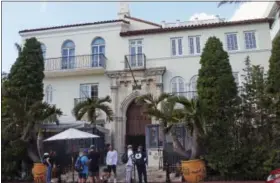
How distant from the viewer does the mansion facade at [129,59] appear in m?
23.5

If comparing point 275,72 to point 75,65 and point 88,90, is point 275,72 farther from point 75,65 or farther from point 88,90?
point 75,65

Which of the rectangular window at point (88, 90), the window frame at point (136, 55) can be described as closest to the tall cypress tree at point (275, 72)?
the window frame at point (136, 55)

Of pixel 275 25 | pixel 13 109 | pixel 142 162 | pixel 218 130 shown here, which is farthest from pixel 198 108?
pixel 275 25

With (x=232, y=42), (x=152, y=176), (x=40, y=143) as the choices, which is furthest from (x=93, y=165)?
(x=232, y=42)

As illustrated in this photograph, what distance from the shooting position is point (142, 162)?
1403 centimetres

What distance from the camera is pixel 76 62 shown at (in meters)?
25.2

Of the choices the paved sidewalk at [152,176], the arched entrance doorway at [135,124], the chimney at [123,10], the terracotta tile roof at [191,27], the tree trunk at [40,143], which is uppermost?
the chimney at [123,10]

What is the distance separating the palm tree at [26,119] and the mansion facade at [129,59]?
636 cm

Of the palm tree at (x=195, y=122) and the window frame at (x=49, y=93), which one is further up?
the window frame at (x=49, y=93)

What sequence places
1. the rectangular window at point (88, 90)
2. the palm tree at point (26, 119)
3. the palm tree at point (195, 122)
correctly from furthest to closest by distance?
the rectangular window at point (88, 90) → the palm tree at point (26, 119) → the palm tree at point (195, 122)

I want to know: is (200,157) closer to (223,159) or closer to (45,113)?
(223,159)

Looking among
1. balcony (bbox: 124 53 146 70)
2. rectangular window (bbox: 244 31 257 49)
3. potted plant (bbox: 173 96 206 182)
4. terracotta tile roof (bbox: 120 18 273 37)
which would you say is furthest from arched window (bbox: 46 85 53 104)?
rectangular window (bbox: 244 31 257 49)

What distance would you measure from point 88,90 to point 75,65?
213 cm

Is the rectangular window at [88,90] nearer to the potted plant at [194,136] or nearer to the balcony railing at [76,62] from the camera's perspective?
the balcony railing at [76,62]
